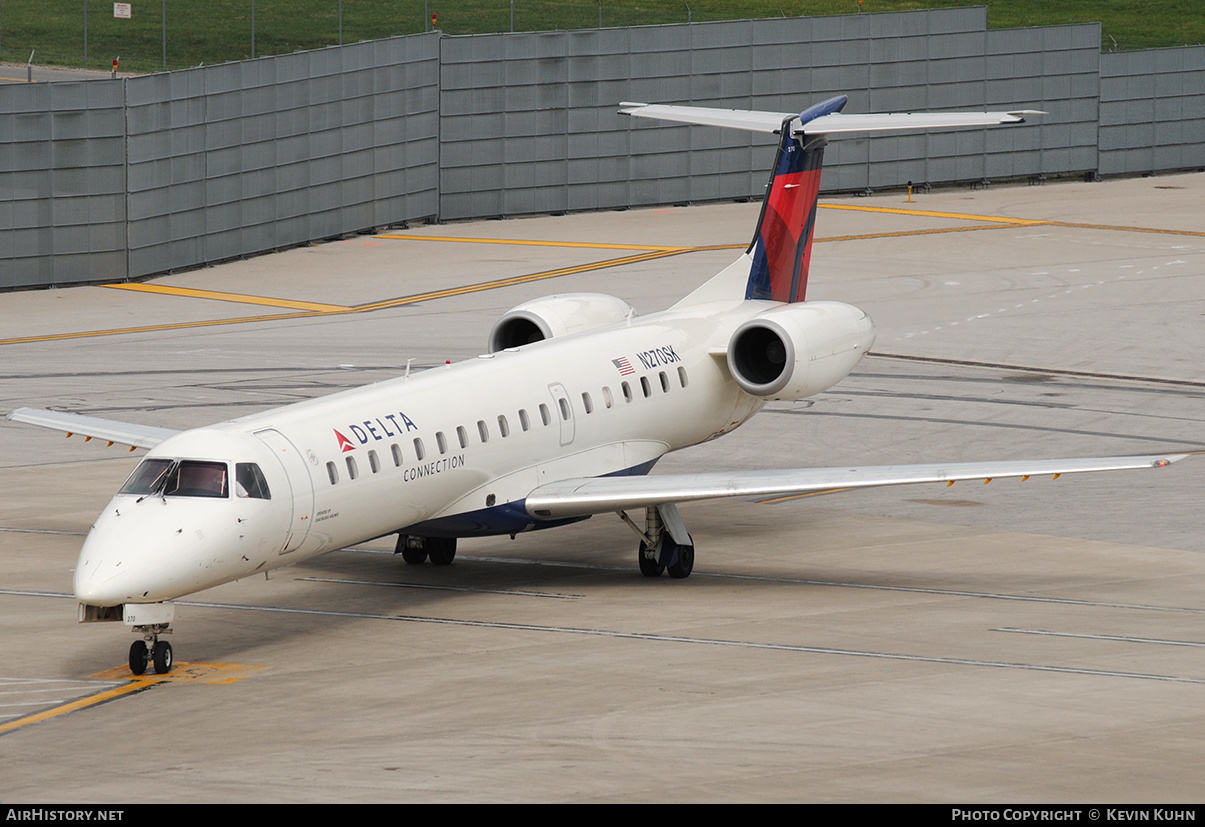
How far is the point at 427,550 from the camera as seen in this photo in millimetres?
25078

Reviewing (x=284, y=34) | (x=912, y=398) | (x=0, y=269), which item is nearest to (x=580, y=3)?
(x=284, y=34)

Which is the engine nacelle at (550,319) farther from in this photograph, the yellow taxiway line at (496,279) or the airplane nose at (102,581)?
the yellow taxiway line at (496,279)

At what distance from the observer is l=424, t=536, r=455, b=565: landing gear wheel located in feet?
82.2

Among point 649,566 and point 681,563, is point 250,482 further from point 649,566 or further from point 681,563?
point 681,563

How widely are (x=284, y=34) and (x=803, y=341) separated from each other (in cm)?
5512

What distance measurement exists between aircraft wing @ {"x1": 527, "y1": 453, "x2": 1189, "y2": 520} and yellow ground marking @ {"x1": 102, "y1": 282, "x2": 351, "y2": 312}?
23.6 m

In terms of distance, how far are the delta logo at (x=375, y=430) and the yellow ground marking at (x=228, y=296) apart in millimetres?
24512

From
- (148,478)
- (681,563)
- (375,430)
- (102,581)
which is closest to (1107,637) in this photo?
(681,563)

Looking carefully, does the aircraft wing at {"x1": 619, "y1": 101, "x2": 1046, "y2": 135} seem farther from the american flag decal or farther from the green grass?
the green grass

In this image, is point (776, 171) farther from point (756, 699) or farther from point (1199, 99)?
point (1199, 99)

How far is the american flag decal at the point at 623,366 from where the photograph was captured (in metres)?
25.4

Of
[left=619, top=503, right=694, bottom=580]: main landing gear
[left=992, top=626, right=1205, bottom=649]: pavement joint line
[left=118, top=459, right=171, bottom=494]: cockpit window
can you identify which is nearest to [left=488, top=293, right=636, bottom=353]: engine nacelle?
[left=619, top=503, right=694, bottom=580]: main landing gear

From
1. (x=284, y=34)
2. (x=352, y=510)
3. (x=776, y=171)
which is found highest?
(x=284, y=34)
